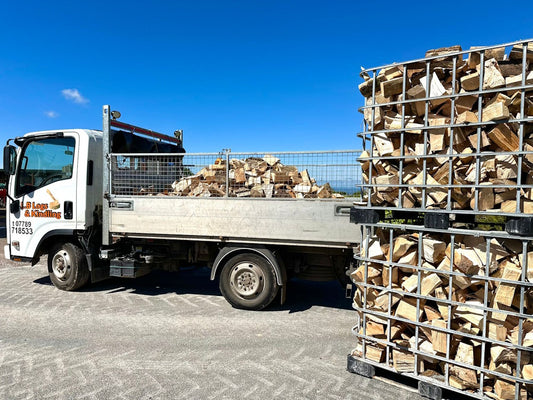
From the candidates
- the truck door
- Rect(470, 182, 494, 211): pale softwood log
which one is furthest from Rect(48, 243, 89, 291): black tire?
Rect(470, 182, 494, 211): pale softwood log

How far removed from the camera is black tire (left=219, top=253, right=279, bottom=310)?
5520mm

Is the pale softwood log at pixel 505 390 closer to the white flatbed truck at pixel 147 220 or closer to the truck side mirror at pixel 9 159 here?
the white flatbed truck at pixel 147 220

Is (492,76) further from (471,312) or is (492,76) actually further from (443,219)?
(471,312)

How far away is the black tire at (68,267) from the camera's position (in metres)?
6.48

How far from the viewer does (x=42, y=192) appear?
651 cm

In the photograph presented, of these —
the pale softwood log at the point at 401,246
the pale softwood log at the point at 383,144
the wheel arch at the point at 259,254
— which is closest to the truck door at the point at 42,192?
the wheel arch at the point at 259,254

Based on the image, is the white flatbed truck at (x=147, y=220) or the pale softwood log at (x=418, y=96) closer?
the pale softwood log at (x=418, y=96)

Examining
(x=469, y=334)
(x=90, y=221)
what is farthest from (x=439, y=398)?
(x=90, y=221)

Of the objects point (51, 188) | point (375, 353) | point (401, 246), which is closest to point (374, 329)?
point (375, 353)

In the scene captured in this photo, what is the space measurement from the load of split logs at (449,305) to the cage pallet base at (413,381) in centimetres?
6

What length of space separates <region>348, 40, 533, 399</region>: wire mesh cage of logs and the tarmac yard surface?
0.59 m

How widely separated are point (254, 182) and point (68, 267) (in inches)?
142

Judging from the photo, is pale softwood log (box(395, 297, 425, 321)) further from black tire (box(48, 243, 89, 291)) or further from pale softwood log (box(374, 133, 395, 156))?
black tire (box(48, 243, 89, 291))

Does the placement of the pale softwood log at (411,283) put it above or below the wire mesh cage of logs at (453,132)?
below
